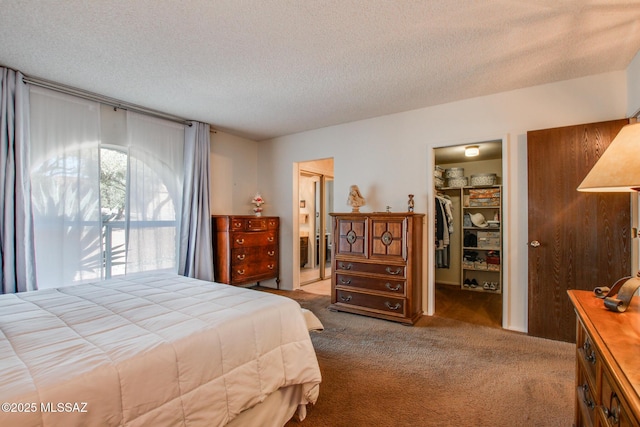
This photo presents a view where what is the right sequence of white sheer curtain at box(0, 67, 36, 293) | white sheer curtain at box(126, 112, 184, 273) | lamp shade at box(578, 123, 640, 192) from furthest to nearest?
white sheer curtain at box(126, 112, 184, 273) < white sheer curtain at box(0, 67, 36, 293) < lamp shade at box(578, 123, 640, 192)

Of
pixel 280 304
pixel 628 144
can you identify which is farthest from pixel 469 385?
pixel 628 144

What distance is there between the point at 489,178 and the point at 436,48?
120 inches

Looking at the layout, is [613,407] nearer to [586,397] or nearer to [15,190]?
[586,397]

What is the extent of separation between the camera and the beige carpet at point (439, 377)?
1.74 meters

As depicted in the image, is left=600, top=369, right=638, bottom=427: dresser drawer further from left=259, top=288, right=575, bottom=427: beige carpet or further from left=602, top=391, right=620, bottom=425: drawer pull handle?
left=259, top=288, right=575, bottom=427: beige carpet

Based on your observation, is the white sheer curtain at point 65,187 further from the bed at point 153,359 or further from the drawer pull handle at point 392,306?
the drawer pull handle at point 392,306

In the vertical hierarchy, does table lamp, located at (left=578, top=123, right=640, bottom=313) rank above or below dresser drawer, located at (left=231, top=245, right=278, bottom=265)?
above

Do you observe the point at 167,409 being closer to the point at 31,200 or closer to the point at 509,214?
the point at 31,200

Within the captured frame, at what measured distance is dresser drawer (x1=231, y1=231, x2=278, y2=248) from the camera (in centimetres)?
420

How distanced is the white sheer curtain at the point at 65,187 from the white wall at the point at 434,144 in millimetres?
2488

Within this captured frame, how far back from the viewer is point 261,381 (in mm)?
1441

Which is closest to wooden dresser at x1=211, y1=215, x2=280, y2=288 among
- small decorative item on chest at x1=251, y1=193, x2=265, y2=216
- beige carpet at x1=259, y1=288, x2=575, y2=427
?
small decorative item on chest at x1=251, y1=193, x2=265, y2=216

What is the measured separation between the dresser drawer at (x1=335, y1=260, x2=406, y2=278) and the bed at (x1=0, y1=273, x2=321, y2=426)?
1.75 meters

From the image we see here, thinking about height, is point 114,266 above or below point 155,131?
below
